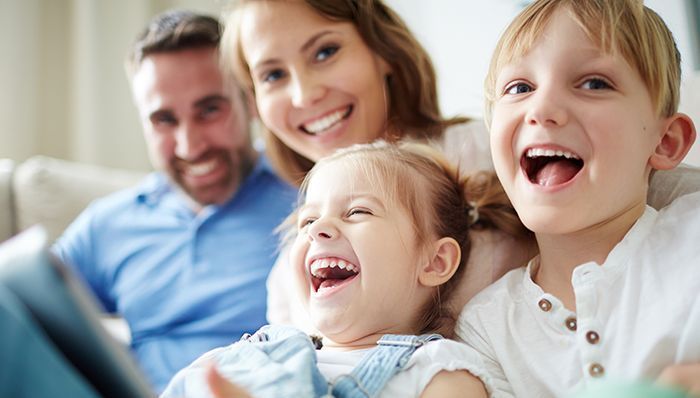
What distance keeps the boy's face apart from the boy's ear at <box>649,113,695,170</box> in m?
0.03

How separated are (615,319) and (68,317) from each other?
0.69 metres

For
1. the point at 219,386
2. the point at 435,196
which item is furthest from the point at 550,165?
the point at 219,386

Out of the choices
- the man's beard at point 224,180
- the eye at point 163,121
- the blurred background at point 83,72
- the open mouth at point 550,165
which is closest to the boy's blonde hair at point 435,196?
the open mouth at point 550,165

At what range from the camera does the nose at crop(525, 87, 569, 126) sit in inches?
37.5

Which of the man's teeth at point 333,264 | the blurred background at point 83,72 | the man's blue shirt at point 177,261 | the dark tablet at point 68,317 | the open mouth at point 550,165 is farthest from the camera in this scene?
the blurred background at point 83,72

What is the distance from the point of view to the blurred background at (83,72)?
9.27 feet

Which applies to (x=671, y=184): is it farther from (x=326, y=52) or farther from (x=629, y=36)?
(x=326, y=52)

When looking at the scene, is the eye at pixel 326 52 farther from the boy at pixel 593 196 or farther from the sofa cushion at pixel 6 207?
the sofa cushion at pixel 6 207

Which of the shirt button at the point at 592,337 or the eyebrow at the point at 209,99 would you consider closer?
the shirt button at the point at 592,337

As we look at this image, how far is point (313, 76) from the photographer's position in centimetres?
149

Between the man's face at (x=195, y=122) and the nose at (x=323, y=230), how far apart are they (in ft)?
3.13

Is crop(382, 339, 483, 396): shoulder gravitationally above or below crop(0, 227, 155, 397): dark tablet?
below

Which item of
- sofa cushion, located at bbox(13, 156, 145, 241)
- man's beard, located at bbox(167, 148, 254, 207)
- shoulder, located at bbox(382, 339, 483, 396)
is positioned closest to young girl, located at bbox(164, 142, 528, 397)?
shoulder, located at bbox(382, 339, 483, 396)

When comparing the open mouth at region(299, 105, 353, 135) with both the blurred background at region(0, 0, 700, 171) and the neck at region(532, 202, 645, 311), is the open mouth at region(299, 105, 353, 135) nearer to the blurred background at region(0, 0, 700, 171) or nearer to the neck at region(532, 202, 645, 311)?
the neck at region(532, 202, 645, 311)
